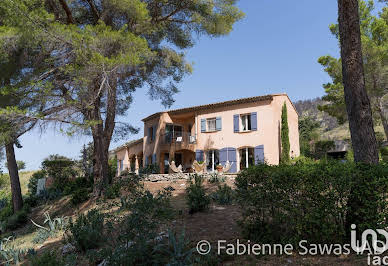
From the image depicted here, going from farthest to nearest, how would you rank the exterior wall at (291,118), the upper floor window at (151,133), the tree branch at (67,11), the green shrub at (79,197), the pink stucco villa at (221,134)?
the upper floor window at (151,133), the exterior wall at (291,118), the pink stucco villa at (221,134), the green shrub at (79,197), the tree branch at (67,11)

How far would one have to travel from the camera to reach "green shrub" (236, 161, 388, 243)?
3.86 metres

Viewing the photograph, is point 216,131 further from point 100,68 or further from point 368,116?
point 368,116

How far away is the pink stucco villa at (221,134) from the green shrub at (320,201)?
1198cm

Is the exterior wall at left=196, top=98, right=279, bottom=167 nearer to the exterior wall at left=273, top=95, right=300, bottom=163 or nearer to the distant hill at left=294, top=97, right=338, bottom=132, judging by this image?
the exterior wall at left=273, top=95, right=300, bottom=163

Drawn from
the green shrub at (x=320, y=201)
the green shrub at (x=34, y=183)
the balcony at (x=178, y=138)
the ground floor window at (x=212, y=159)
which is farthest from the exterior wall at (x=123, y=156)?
the green shrub at (x=320, y=201)

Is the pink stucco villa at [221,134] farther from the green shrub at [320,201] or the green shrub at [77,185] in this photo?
the green shrub at [320,201]

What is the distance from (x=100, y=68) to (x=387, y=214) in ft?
28.6

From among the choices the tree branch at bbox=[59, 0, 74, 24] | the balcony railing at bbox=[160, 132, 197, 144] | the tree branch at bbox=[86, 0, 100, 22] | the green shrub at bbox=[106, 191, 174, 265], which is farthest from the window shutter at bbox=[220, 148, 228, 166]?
the green shrub at bbox=[106, 191, 174, 265]

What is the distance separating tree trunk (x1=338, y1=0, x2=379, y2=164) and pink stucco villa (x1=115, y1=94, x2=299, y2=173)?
36.9ft

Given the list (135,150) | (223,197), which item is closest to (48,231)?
(223,197)

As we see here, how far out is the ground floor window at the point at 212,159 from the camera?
1988cm

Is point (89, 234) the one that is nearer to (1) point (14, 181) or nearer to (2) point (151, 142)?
(1) point (14, 181)

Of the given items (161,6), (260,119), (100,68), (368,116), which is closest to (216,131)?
(260,119)

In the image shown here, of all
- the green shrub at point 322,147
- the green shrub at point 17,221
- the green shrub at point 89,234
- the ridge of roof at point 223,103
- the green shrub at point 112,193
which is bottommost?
the green shrub at point 17,221
